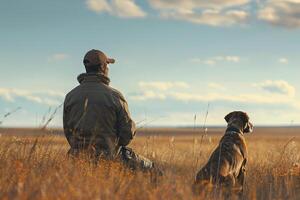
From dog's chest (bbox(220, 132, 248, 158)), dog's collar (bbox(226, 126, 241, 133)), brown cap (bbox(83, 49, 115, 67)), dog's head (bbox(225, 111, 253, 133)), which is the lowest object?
dog's chest (bbox(220, 132, 248, 158))

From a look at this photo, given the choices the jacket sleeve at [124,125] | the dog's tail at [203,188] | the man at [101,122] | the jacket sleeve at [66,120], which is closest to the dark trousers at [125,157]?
the man at [101,122]

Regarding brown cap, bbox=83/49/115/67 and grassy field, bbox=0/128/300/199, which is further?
brown cap, bbox=83/49/115/67

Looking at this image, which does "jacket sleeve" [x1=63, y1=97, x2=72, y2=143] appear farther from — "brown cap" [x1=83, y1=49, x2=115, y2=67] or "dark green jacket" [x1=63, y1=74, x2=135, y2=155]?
"brown cap" [x1=83, y1=49, x2=115, y2=67]

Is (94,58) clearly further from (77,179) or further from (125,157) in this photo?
(77,179)

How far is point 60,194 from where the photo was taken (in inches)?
186

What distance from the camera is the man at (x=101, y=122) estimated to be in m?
8.48

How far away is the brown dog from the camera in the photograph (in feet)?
26.1

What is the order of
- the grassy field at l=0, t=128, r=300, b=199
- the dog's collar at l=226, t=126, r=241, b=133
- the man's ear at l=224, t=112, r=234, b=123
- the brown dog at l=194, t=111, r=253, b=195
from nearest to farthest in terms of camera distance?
the grassy field at l=0, t=128, r=300, b=199 → the brown dog at l=194, t=111, r=253, b=195 → the dog's collar at l=226, t=126, r=241, b=133 → the man's ear at l=224, t=112, r=234, b=123

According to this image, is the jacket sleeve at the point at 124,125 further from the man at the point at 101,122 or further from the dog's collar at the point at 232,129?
the dog's collar at the point at 232,129

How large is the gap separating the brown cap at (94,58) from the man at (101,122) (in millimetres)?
170

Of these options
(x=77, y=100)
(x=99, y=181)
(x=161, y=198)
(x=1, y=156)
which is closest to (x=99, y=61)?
(x=77, y=100)

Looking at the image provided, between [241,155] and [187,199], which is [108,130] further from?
[187,199]

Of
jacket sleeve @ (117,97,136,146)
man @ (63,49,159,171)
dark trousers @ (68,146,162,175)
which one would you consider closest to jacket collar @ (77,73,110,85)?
man @ (63,49,159,171)

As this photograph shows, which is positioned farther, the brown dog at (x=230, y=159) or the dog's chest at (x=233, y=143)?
the dog's chest at (x=233, y=143)
